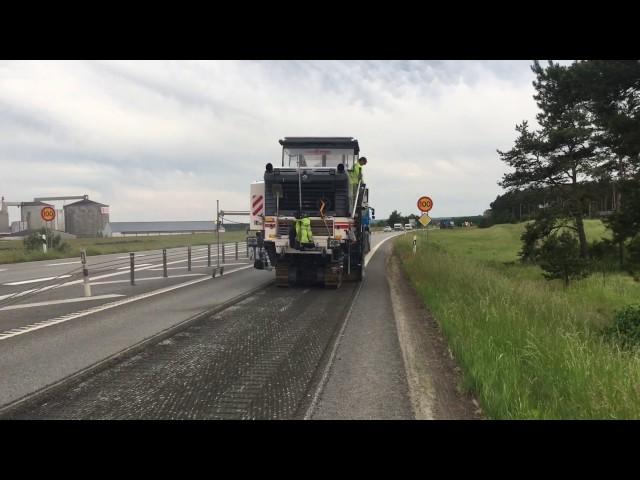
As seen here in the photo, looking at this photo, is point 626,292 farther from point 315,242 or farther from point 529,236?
point 315,242

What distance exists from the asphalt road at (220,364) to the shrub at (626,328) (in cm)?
409

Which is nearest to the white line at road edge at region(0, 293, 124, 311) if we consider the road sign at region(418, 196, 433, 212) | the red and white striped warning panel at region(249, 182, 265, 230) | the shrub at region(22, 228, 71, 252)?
the red and white striped warning panel at region(249, 182, 265, 230)

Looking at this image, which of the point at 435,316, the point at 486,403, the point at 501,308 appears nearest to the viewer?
the point at 486,403

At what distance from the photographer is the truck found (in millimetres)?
12422

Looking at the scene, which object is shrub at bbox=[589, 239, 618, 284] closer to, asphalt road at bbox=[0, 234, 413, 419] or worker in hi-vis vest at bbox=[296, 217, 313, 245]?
worker in hi-vis vest at bbox=[296, 217, 313, 245]

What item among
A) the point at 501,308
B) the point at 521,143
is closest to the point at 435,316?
A: the point at 501,308

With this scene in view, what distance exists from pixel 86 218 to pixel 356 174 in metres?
64.4

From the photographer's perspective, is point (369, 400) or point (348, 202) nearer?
point (369, 400)

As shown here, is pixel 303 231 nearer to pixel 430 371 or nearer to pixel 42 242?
pixel 430 371

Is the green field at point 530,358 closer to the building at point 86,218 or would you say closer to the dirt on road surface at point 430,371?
the dirt on road surface at point 430,371

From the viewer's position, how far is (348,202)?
12.5 m

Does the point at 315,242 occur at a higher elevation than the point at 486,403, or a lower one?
higher

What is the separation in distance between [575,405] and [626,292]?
16442mm

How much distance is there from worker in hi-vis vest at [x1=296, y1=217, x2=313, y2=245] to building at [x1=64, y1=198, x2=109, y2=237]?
62071mm
